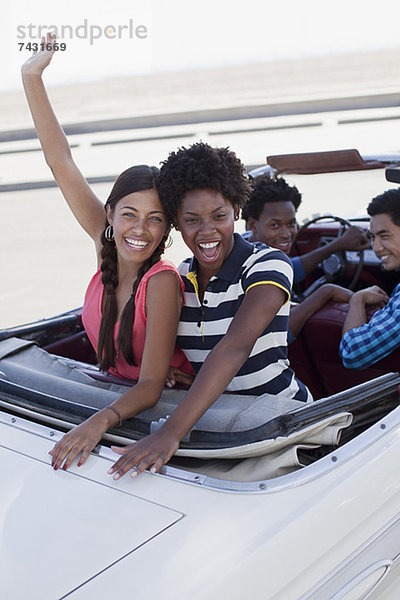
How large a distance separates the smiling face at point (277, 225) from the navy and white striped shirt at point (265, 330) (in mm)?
1192

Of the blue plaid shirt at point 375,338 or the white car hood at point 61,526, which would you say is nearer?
the white car hood at point 61,526

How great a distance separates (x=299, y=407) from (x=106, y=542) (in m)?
0.64

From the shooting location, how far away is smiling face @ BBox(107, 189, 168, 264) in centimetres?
223

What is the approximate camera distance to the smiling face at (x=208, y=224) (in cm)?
213

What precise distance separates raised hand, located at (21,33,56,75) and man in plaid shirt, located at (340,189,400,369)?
1.54m

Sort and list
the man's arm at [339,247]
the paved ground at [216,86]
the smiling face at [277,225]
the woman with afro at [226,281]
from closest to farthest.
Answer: the woman with afro at [226,281] → the smiling face at [277,225] → the man's arm at [339,247] → the paved ground at [216,86]

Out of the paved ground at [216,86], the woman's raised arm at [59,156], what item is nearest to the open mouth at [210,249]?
the woman's raised arm at [59,156]

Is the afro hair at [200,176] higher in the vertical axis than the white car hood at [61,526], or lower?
higher

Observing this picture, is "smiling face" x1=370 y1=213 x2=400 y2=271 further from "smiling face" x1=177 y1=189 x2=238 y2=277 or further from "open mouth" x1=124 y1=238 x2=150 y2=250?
"open mouth" x1=124 y1=238 x2=150 y2=250

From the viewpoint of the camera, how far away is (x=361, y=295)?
2904 mm

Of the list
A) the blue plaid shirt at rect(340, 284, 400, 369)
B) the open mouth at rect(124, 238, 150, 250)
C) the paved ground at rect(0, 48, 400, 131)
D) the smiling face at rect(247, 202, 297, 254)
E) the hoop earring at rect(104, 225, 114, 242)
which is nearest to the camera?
the open mouth at rect(124, 238, 150, 250)

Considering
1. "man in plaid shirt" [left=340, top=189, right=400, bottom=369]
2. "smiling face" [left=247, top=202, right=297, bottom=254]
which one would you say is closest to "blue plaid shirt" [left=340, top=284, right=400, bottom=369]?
"man in plaid shirt" [left=340, top=189, right=400, bottom=369]

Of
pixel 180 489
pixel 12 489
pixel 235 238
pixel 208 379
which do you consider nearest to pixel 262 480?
pixel 180 489

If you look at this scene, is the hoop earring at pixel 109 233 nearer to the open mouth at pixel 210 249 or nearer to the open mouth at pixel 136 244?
the open mouth at pixel 136 244
